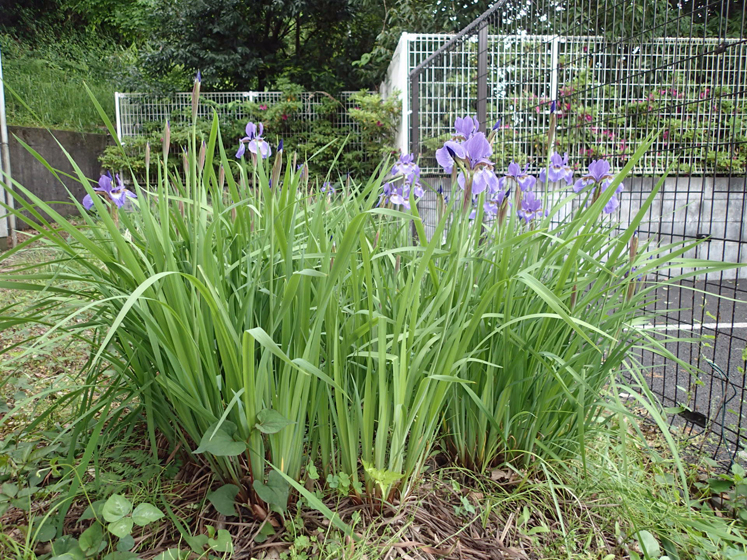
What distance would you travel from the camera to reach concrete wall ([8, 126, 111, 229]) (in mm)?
5680

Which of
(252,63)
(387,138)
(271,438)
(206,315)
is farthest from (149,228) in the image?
Answer: (252,63)

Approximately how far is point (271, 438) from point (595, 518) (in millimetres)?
727

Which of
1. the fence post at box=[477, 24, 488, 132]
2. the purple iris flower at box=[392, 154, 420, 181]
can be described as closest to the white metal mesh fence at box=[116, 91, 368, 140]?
the fence post at box=[477, 24, 488, 132]

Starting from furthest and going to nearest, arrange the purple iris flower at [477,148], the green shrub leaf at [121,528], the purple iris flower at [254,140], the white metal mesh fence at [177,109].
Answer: the white metal mesh fence at [177,109]
the purple iris flower at [254,140]
the purple iris flower at [477,148]
the green shrub leaf at [121,528]

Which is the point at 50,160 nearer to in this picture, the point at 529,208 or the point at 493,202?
the point at 493,202

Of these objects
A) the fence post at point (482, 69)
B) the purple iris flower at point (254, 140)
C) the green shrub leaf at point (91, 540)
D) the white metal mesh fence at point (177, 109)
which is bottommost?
the green shrub leaf at point (91, 540)

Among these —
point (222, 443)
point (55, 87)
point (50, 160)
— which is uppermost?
point (55, 87)

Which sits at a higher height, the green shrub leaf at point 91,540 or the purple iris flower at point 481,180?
the purple iris flower at point 481,180

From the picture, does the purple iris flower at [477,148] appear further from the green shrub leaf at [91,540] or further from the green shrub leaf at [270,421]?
the green shrub leaf at [91,540]

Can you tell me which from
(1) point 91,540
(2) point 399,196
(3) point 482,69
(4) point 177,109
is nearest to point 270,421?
(1) point 91,540

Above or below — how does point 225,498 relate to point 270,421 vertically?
below

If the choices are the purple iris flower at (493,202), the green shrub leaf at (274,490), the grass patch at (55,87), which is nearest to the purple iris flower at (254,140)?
the purple iris flower at (493,202)

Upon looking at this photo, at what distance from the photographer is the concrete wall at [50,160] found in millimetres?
5680

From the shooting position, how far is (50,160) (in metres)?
6.58
